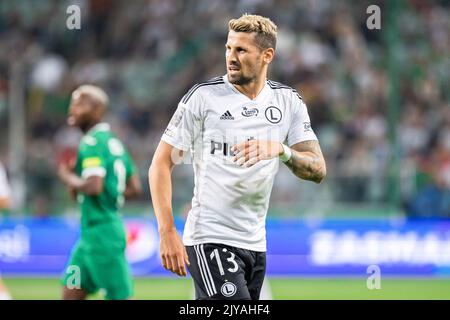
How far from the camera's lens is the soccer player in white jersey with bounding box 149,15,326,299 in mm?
5723

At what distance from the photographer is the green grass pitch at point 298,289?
38.3 ft

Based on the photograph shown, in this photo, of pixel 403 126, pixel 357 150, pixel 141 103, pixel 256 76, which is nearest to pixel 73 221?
pixel 141 103

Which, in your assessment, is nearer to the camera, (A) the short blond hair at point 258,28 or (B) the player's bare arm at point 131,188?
(A) the short blond hair at point 258,28

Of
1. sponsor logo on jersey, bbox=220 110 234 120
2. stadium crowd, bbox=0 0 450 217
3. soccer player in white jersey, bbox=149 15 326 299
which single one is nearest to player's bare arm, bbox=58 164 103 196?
soccer player in white jersey, bbox=149 15 326 299

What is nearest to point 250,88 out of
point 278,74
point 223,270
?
point 223,270

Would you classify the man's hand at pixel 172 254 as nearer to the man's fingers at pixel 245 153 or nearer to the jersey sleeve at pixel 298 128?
the man's fingers at pixel 245 153

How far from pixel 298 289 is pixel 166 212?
7364mm

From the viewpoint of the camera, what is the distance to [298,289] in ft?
41.5

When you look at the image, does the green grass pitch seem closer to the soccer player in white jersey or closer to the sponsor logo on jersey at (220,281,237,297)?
the soccer player in white jersey

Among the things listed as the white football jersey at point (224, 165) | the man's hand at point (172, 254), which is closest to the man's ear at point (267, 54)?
the white football jersey at point (224, 165)

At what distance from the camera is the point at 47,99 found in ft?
55.5

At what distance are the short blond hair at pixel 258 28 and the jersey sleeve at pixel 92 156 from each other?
258cm
